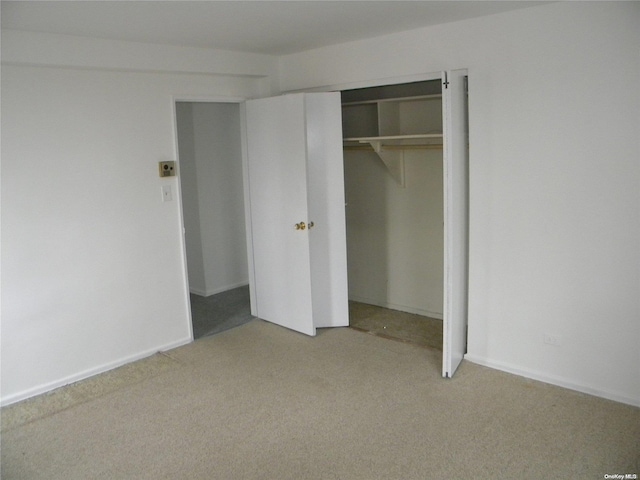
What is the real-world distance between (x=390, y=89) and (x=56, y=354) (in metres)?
3.39

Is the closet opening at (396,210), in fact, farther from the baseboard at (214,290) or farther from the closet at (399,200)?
the baseboard at (214,290)

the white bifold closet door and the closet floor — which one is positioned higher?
the white bifold closet door

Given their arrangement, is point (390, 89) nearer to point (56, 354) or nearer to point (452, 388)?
point (452, 388)

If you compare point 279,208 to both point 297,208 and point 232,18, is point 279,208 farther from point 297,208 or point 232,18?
point 232,18

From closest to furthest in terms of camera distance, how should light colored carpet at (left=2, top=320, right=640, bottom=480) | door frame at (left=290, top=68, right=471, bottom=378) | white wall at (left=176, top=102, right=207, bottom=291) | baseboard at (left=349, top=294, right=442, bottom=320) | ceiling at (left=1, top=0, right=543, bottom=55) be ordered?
light colored carpet at (left=2, top=320, right=640, bottom=480) < ceiling at (left=1, top=0, right=543, bottom=55) < door frame at (left=290, top=68, right=471, bottom=378) < baseboard at (left=349, top=294, right=442, bottom=320) < white wall at (left=176, top=102, right=207, bottom=291)

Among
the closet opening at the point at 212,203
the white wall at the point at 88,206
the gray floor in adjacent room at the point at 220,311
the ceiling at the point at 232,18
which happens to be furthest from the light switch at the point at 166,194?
the closet opening at the point at 212,203

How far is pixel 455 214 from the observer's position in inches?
142

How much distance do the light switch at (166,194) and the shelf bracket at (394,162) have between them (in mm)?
1649

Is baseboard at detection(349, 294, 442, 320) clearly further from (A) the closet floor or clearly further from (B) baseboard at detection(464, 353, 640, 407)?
(B) baseboard at detection(464, 353, 640, 407)

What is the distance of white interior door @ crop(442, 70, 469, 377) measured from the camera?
11.2 ft

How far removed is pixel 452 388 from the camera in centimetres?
353

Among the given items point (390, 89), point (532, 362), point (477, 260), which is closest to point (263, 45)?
point (390, 89)

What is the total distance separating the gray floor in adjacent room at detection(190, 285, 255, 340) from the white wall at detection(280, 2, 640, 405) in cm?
208

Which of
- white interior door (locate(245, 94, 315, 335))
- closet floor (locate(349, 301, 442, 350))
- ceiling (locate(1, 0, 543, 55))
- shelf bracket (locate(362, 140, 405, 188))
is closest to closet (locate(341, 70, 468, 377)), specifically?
shelf bracket (locate(362, 140, 405, 188))
